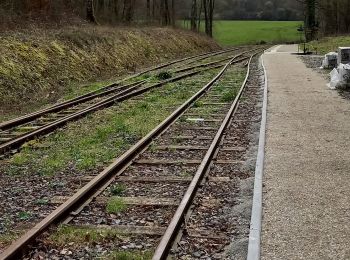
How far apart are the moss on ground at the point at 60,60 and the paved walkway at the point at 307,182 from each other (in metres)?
8.11

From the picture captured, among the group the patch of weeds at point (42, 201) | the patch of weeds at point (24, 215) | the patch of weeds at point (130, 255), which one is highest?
the patch of weeds at point (42, 201)

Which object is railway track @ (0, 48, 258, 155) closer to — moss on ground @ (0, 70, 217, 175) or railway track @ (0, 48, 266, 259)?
moss on ground @ (0, 70, 217, 175)

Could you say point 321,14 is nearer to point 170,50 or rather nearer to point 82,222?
point 170,50

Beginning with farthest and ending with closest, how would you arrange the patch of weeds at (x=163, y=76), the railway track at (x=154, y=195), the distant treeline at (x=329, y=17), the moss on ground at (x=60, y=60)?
the distant treeline at (x=329, y=17) → the patch of weeds at (x=163, y=76) → the moss on ground at (x=60, y=60) → the railway track at (x=154, y=195)

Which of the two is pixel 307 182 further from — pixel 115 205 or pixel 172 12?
pixel 172 12

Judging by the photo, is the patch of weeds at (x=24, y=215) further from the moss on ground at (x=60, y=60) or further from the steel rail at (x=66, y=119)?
the moss on ground at (x=60, y=60)

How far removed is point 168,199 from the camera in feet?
24.1

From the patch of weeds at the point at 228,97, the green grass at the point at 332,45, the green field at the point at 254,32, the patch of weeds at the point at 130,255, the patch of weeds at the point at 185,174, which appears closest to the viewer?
the patch of weeds at the point at 130,255

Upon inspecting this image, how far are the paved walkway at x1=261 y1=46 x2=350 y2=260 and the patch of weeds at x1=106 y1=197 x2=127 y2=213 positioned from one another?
71.5 inches

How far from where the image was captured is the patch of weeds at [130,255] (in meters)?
5.41

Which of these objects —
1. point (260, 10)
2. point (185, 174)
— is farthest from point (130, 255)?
point (260, 10)

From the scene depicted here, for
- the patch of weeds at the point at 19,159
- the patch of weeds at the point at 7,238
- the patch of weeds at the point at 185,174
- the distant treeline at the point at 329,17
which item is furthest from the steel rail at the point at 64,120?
the distant treeline at the point at 329,17

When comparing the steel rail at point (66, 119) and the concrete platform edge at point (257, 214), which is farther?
the steel rail at point (66, 119)

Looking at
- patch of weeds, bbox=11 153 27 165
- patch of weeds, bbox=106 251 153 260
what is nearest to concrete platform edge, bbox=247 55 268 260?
patch of weeds, bbox=106 251 153 260
